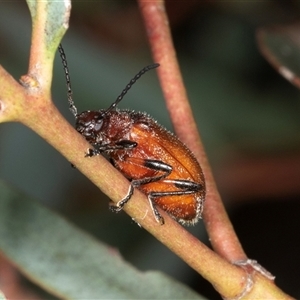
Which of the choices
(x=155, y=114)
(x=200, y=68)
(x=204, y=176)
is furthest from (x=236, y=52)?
(x=204, y=176)

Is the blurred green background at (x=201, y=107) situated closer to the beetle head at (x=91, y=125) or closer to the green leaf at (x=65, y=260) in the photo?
the beetle head at (x=91, y=125)

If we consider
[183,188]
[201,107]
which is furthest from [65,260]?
[201,107]

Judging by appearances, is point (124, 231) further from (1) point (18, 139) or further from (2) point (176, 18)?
(2) point (176, 18)

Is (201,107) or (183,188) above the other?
(201,107)

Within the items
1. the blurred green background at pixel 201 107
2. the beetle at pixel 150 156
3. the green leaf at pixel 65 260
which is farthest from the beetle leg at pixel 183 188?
the blurred green background at pixel 201 107

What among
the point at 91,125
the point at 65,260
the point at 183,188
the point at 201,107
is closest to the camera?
the point at 65,260

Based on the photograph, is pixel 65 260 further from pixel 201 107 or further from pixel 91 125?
pixel 201 107

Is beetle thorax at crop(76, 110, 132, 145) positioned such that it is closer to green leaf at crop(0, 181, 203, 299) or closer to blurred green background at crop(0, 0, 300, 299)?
green leaf at crop(0, 181, 203, 299)
